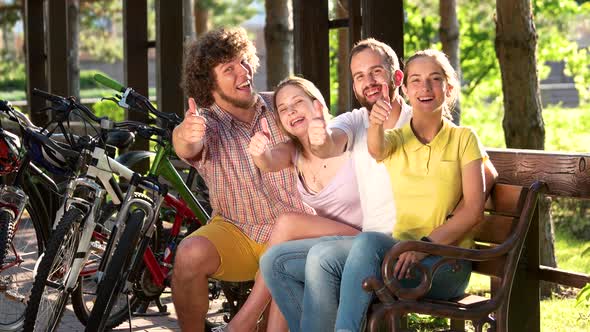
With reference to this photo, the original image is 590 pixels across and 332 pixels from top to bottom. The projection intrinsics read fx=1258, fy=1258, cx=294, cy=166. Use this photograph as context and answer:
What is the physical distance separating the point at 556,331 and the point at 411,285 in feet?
8.14

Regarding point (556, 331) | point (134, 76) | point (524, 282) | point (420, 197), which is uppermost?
point (134, 76)

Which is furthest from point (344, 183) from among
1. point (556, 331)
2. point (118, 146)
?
point (556, 331)

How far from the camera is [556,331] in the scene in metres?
6.55

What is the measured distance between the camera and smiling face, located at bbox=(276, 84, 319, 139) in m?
4.80

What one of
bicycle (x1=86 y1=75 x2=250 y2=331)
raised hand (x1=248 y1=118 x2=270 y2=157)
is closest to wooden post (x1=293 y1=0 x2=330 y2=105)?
bicycle (x1=86 y1=75 x2=250 y2=331)

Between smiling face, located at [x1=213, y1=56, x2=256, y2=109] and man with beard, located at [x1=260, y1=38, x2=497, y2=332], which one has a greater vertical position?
smiling face, located at [x1=213, y1=56, x2=256, y2=109]

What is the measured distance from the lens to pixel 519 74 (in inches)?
322

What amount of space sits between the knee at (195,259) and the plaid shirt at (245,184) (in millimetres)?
225

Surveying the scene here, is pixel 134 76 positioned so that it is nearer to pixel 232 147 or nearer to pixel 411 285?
pixel 232 147

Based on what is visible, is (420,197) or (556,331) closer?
(420,197)

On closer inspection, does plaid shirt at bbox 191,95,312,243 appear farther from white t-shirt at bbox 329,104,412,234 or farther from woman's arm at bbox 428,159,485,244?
woman's arm at bbox 428,159,485,244

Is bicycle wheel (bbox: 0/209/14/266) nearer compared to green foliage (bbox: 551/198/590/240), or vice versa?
bicycle wheel (bbox: 0/209/14/266)

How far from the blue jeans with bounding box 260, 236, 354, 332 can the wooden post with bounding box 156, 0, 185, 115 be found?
4672 mm

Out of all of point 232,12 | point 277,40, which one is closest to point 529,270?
point 277,40
